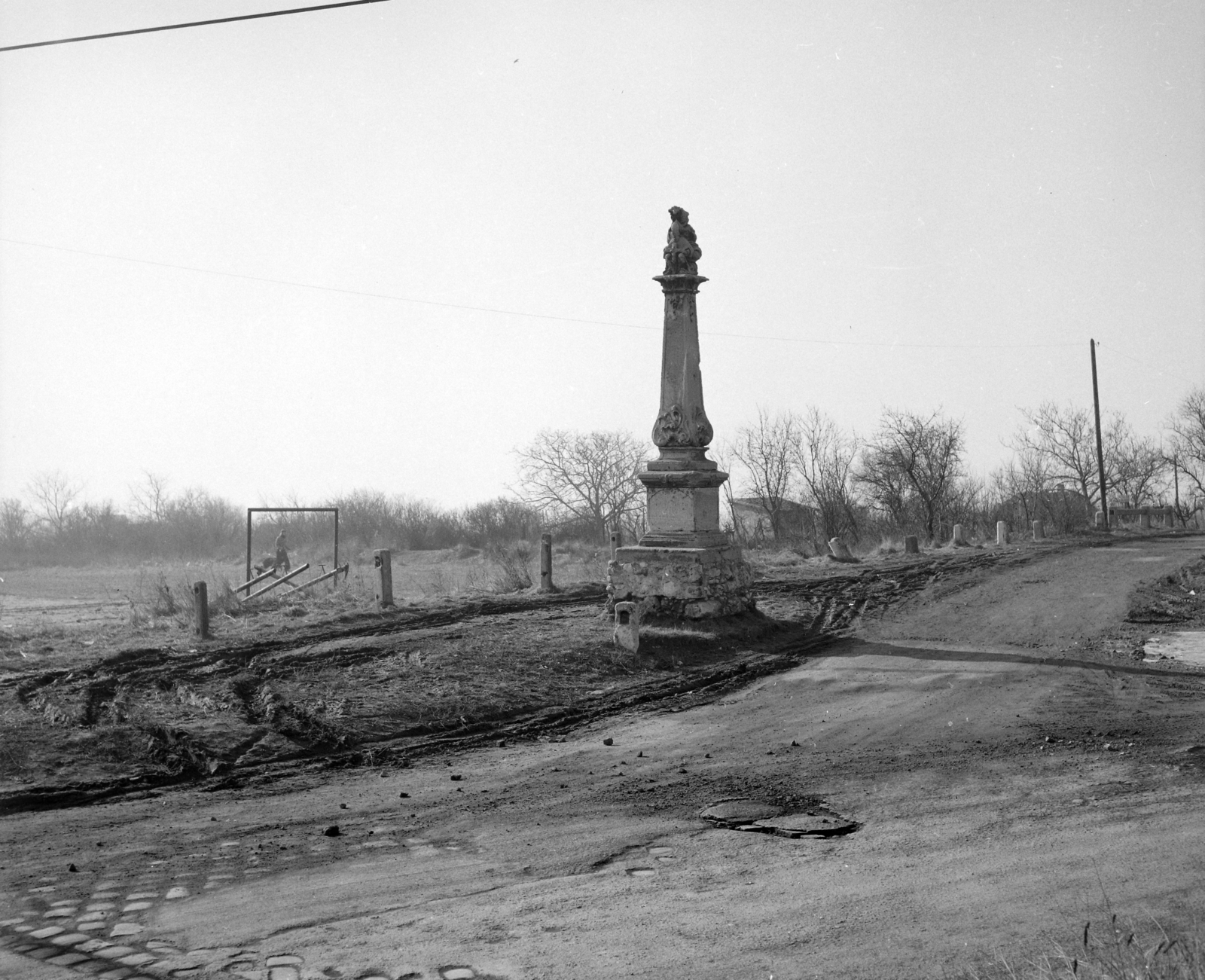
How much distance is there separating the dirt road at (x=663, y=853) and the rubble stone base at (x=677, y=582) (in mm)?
3604

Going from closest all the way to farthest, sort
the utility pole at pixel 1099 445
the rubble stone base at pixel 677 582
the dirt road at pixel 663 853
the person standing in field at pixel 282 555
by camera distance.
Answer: the dirt road at pixel 663 853 → the rubble stone base at pixel 677 582 → the person standing in field at pixel 282 555 → the utility pole at pixel 1099 445

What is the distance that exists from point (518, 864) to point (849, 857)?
5.56 ft

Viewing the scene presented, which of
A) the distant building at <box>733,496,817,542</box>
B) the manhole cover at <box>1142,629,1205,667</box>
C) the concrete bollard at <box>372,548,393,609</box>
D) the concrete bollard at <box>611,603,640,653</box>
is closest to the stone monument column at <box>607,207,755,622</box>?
the concrete bollard at <box>611,603,640,653</box>

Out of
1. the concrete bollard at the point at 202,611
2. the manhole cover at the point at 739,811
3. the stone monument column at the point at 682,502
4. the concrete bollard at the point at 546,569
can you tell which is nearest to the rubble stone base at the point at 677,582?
the stone monument column at the point at 682,502

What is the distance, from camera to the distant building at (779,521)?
3953 centimetres

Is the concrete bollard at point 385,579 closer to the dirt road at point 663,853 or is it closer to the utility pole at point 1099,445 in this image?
the dirt road at point 663,853

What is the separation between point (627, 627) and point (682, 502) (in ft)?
6.54

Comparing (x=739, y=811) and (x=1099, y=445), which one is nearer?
(x=739, y=811)

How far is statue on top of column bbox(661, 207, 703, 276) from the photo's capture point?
1354 cm

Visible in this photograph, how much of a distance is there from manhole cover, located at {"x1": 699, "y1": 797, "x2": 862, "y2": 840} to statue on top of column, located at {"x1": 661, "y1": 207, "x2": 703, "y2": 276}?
8549 mm

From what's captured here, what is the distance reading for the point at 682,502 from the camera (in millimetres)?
13305

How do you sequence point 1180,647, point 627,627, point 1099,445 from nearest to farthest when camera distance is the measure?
point 1180,647
point 627,627
point 1099,445

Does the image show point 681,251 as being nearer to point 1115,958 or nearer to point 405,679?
point 405,679

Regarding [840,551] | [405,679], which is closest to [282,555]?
[840,551]
